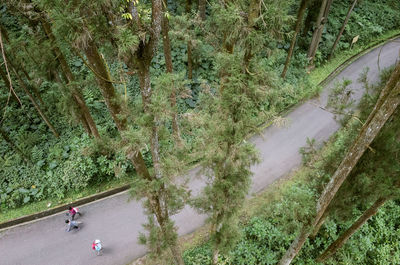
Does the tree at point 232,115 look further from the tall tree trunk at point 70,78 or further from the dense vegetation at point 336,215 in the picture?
the tall tree trunk at point 70,78

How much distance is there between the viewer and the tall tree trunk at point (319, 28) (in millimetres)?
16453

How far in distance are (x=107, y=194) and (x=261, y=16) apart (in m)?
10.9

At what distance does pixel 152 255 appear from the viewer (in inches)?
283

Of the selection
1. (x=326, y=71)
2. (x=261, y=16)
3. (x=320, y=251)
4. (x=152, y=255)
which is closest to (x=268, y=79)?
(x=261, y=16)

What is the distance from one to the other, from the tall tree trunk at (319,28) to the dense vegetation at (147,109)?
431 centimetres

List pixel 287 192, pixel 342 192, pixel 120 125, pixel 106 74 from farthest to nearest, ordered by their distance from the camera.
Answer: pixel 287 192 < pixel 342 192 < pixel 120 125 < pixel 106 74

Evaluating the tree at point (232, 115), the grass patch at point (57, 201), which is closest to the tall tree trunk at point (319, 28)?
the tree at point (232, 115)

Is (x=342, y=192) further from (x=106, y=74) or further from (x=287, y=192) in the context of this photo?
(x=106, y=74)

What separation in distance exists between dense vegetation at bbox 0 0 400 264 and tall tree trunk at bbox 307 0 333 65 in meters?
4.31

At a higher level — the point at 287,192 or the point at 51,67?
the point at 51,67

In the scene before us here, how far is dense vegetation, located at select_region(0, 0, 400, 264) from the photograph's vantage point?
4691 mm

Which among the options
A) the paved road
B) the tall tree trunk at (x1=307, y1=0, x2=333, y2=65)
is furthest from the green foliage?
the paved road

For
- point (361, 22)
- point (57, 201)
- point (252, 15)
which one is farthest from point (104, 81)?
point (361, 22)

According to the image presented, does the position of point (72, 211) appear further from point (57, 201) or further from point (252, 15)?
point (252, 15)
